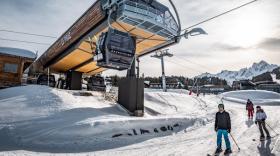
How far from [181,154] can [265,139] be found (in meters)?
4.53

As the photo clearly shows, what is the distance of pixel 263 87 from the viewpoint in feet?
161

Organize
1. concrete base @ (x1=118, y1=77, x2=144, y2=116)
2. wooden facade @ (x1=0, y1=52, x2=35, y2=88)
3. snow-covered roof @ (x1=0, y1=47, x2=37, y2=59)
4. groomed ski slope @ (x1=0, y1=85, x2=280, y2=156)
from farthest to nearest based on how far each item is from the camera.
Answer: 1. snow-covered roof @ (x1=0, y1=47, x2=37, y2=59)
2. wooden facade @ (x1=0, y1=52, x2=35, y2=88)
3. concrete base @ (x1=118, y1=77, x2=144, y2=116)
4. groomed ski slope @ (x1=0, y1=85, x2=280, y2=156)

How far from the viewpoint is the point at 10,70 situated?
20547 millimetres

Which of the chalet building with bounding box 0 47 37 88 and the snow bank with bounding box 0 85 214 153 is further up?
the chalet building with bounding box 0 47 37 88

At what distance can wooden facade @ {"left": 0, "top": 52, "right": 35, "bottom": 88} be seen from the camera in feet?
66.0

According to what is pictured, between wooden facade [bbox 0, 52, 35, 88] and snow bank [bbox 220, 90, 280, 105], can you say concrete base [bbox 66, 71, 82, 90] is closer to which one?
wooden facade [bbox 0, 52, 35, 88]

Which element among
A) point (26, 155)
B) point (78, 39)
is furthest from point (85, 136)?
point (78, 39)

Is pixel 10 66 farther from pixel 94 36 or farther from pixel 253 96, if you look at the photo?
pixel 253 96

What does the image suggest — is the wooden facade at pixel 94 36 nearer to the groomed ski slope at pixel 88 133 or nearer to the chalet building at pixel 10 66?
the chalet building at pixel 10 66

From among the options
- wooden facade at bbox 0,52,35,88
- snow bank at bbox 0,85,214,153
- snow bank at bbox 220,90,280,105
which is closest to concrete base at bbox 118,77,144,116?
snow bank at bbox 0,85,214,153

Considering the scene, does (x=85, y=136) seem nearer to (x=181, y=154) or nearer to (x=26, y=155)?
(x=26, y=155)

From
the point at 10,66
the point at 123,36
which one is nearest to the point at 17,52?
the point at 10,66

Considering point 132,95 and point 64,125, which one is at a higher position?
point 132,95

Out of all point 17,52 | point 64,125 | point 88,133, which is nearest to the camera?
point 88,133
